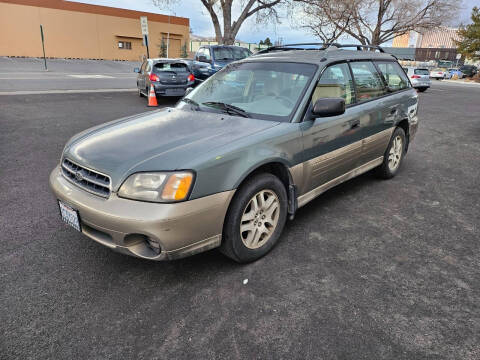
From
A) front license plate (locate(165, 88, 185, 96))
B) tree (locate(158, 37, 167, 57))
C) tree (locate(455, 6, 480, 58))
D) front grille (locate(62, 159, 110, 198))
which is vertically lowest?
front grille (locate(62, 159, 110, 198))

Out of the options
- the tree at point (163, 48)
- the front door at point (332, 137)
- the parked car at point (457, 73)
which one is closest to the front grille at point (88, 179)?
the front door at point (332, 137)

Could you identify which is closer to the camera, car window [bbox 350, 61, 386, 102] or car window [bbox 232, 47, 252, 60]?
car window [bbox 350, 61, 386, 102]

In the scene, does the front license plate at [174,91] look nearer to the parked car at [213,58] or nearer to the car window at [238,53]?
the parked car at [213,58]

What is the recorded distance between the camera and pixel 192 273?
2654 millimetres

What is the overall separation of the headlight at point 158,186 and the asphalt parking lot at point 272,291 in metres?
0.71

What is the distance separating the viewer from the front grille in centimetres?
234

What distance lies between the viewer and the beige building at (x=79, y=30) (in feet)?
110

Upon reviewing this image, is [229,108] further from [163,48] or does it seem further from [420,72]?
[163,48]

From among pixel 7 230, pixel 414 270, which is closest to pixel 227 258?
pixel 414 270

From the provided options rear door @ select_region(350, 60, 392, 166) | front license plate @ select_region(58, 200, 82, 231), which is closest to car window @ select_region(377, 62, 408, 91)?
rear door @ select_region(350, 60, 392, 166)

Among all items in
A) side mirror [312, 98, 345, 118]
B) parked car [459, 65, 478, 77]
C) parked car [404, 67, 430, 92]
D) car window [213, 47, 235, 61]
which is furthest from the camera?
parked car [459, 65, 478, 77]

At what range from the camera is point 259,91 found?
3.35 metres

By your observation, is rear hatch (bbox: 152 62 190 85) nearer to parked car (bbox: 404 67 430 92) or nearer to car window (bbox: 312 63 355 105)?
car window (bbox: 312 63 355 105)

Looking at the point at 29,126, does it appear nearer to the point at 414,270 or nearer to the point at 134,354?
the point at 134,354
